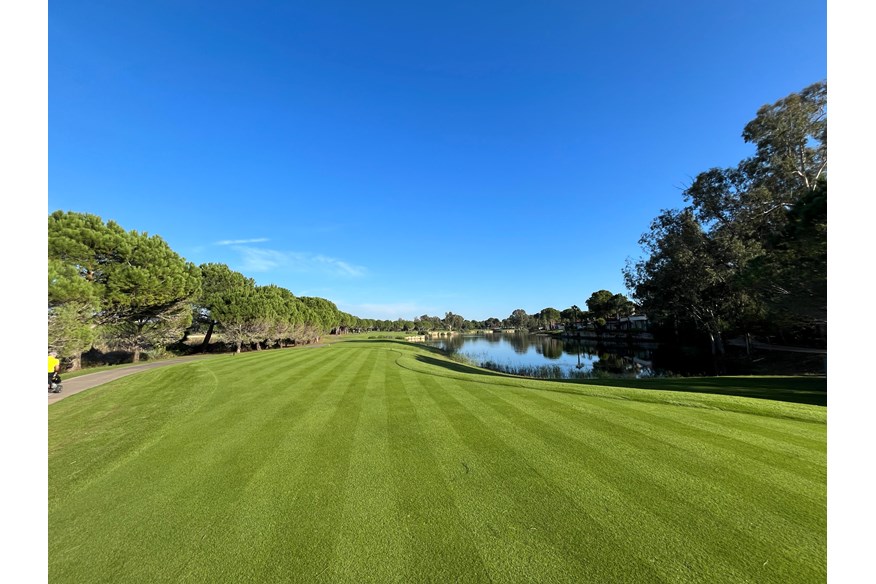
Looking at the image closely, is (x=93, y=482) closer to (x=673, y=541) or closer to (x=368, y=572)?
(x=368, y=572)

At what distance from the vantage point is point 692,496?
3.85 m

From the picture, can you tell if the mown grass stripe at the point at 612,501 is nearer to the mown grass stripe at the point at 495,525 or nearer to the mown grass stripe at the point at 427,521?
the mown grass stripe at the point at 495,525

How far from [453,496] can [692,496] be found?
2.95m

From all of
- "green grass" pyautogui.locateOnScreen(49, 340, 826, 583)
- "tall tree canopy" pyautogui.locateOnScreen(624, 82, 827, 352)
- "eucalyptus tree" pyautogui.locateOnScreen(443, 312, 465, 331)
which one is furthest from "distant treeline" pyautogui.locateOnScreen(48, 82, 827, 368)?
"eucalyptus tree" pyautogui.locateOnScreen(443, 312, 465, 331)

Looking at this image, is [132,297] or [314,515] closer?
[314,515]

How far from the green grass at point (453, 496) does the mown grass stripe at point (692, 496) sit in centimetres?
2

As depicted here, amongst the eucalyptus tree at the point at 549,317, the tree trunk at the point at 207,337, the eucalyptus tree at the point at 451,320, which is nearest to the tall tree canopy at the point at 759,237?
the tree trunk at the point at 207,337

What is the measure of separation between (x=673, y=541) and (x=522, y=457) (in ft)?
7.95

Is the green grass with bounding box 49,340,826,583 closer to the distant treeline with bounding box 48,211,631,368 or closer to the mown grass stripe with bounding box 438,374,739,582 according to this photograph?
the mown grass stripe with bounding box 438,374,739,582

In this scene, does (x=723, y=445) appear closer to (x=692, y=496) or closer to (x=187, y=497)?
(x=692, y=496)

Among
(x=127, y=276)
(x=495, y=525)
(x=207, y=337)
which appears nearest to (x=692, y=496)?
(x=495, y=525)

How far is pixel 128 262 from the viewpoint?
2572 cm

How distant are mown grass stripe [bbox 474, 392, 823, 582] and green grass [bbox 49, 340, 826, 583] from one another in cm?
2

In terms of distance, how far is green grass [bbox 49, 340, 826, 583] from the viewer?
2969 millimetres
